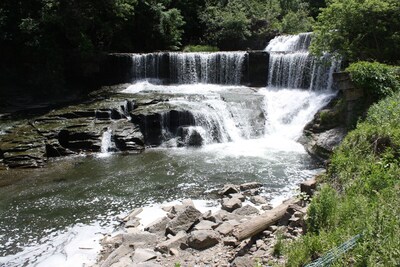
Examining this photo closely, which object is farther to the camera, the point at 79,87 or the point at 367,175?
the point at 79,87

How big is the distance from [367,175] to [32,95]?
736 inches

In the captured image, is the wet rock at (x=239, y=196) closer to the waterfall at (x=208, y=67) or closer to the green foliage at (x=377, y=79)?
the green foliage at (x=377, y=79)

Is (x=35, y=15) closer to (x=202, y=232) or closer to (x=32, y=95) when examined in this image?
(x=32, y=95)

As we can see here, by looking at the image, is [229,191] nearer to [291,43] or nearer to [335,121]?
[335,121]

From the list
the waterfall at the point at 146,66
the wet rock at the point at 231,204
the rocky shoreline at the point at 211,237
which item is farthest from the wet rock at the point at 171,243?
the waterfall at the point at 146,66

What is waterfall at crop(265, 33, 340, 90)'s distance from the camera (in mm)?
18250

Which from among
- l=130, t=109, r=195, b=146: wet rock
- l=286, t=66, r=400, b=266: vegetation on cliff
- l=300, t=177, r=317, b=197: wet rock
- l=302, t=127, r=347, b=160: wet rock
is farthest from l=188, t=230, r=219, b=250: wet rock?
l=130, t=109, r=195, b=146: wet rock

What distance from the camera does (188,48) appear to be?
27.5 metres

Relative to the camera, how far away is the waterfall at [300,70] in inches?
719

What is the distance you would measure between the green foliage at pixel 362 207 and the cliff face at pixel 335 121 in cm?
450

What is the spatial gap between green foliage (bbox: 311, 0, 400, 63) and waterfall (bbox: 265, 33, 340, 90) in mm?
1381

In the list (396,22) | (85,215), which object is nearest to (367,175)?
(85,215)

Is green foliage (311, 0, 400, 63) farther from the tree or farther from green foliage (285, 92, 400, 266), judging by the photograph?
the tree

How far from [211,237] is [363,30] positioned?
1170 centimetres
